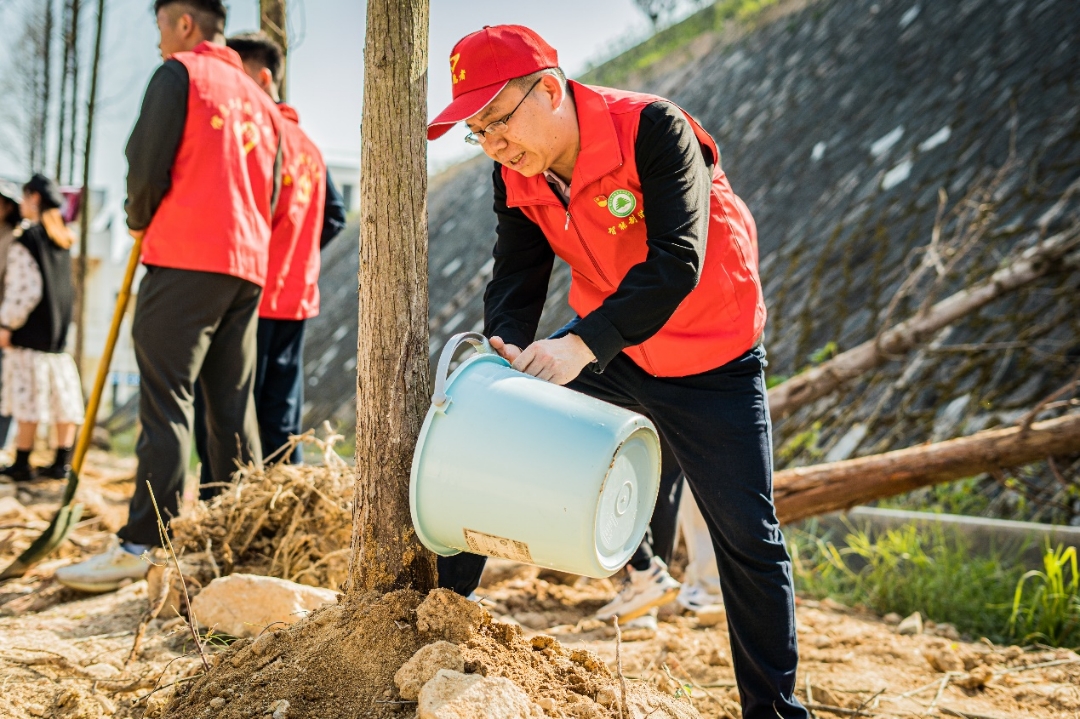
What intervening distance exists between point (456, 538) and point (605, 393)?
0.60 m

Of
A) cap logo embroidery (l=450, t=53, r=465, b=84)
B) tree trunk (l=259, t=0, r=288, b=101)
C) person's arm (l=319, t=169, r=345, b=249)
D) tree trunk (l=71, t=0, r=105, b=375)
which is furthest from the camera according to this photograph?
tree trunk (l=71, t=0, r=105, b=375)

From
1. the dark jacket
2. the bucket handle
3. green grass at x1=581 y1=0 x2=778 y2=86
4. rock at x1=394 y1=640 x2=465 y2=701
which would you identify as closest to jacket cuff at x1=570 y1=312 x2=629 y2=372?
the bucket handle

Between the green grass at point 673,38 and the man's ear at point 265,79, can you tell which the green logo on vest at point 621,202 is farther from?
the green grass at point 673,38

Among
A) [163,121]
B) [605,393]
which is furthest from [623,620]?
[163,121]

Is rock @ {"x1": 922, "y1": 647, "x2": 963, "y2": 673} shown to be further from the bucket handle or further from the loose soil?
the bucket handle

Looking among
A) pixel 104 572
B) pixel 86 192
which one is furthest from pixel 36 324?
pixel 104 572

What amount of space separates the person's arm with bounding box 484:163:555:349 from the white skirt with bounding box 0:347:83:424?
153 inches

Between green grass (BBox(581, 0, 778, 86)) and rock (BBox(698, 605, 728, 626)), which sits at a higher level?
green grass (BBox(581, 0, 778, 86))

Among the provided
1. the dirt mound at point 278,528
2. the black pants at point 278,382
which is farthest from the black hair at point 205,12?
the dirt mound at point 278,528

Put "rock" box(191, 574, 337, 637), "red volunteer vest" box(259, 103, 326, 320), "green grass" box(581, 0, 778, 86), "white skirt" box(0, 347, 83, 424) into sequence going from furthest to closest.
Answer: "green grass" box(581, 0, 778, 86) → "white skirt" box(0, 347, 83, 424) → "red volunteer vest" box(259, 103, 326, 320) → "rock" box(191, 574, 337, 637)

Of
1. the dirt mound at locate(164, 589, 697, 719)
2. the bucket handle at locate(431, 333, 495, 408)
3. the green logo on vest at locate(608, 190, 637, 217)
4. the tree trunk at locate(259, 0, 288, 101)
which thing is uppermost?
the tree trunk at locate(259, 0, 288, 101)

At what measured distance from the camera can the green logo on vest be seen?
1802mm

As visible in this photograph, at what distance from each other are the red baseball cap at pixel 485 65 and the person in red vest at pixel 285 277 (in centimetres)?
159

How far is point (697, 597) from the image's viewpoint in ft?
9.80
